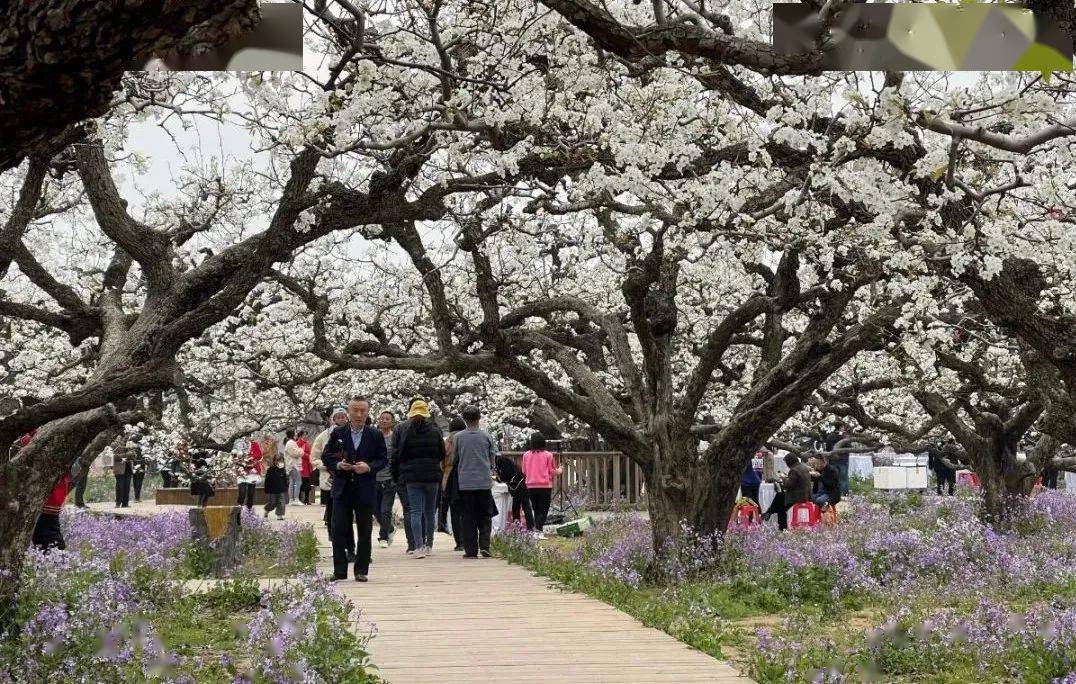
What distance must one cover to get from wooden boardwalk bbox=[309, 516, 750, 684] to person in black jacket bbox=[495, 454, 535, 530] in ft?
22.8

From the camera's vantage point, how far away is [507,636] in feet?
31.1

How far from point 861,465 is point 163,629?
40.7 metres

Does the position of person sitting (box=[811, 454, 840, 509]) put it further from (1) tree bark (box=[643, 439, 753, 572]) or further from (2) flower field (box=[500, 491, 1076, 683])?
(1) tree bark (box=[643, 439, 753, 572])

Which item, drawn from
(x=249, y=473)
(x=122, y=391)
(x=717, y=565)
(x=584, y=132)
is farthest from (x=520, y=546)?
(x=249, y=473)

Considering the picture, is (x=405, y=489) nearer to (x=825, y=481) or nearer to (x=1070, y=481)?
(x=825, y=481)

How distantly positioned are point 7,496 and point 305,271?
16.2 meters

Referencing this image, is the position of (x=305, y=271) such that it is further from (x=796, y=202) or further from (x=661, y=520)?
(x=796, y=202)

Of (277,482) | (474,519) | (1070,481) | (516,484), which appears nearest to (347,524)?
(474,519)

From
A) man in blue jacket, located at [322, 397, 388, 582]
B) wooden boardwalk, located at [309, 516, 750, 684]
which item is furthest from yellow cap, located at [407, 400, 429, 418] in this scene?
man in blue jacket, located at [322, 397, 388, 582]

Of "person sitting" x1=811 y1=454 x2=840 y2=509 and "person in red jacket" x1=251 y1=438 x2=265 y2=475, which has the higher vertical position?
"person in red jacket" x1=251 y1=438 x2=265 y2=475

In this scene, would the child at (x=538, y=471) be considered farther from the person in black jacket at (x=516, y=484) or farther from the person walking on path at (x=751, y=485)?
the person walking on path at (x=751, y=485)

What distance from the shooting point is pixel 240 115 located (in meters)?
9.40

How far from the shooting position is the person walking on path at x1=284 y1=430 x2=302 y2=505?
108ft

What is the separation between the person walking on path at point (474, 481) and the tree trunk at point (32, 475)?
757 cm
